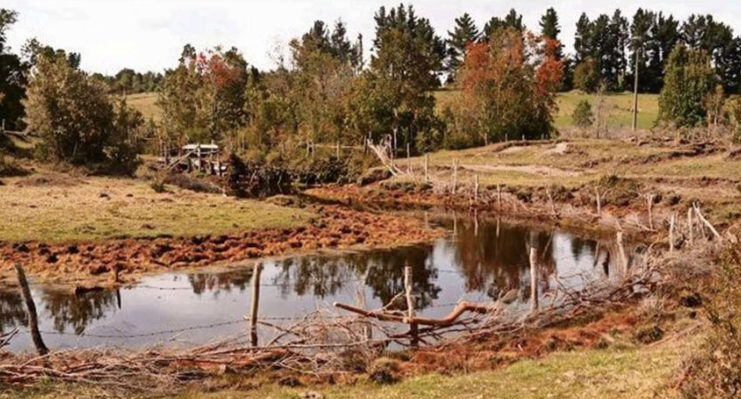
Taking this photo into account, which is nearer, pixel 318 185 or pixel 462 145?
pixel 318 185

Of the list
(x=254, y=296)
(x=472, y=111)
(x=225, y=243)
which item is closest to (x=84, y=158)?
(x=225, y=243)

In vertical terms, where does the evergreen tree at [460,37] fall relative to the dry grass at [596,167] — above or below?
above

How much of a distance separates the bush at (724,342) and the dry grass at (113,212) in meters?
25.7

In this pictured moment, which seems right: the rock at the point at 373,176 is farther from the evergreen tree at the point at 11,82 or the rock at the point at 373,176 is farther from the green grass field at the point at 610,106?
the evergreen tree at the point at 11,82

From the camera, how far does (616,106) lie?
3423 inches

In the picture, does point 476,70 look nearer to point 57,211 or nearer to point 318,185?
point 318,185

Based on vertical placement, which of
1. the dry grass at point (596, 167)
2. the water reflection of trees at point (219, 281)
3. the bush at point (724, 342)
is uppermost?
the bush at point (724, 342)

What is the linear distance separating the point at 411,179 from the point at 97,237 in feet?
95.2

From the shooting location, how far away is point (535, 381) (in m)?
14.0

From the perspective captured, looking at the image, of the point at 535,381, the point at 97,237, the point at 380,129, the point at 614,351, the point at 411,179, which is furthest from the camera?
the point at 380,129

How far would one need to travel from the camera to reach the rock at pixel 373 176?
191 feet

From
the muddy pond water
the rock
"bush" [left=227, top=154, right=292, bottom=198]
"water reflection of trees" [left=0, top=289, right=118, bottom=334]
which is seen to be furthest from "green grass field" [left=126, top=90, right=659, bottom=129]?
"water reflection of trees" [left=0, top=289, right=118, bottom=334]

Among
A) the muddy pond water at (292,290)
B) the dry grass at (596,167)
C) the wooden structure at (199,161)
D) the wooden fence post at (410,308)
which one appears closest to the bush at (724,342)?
the wooden fence post at (410,308)

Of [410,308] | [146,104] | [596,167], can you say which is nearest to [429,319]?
[410,308]
